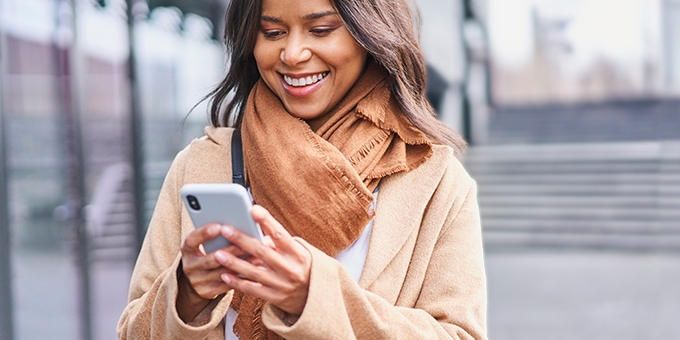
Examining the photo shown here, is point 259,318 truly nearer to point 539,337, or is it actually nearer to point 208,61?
point 539,337

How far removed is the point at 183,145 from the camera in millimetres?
6418

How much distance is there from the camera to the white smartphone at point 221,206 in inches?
44.1

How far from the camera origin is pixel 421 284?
1.45 meters

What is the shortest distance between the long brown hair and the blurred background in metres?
0.18

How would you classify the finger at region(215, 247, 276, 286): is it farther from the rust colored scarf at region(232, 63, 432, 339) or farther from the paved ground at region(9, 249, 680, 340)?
the paved ground at region(9, 249, 680, 340)

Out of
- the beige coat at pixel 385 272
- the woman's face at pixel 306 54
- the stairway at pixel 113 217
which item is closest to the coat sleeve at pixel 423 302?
the beige coat at pixel 385 272

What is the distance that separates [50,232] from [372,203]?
3.07 meters

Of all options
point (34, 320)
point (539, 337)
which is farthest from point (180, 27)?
point (539, 337)

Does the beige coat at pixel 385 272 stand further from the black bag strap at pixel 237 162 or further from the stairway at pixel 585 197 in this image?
the stairway at pixel 585 197

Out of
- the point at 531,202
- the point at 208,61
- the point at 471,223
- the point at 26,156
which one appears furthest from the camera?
the point at 531,202

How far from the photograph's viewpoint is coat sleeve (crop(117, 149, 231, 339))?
4.24 ft

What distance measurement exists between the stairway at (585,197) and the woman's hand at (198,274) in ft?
30.5

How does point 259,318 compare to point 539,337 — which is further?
point 539,337

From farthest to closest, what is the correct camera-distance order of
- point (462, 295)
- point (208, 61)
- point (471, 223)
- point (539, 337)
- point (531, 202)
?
point (531, 202) < point (208, 61) < point (539, 337) < point (471, 223) < point (462, 295)
